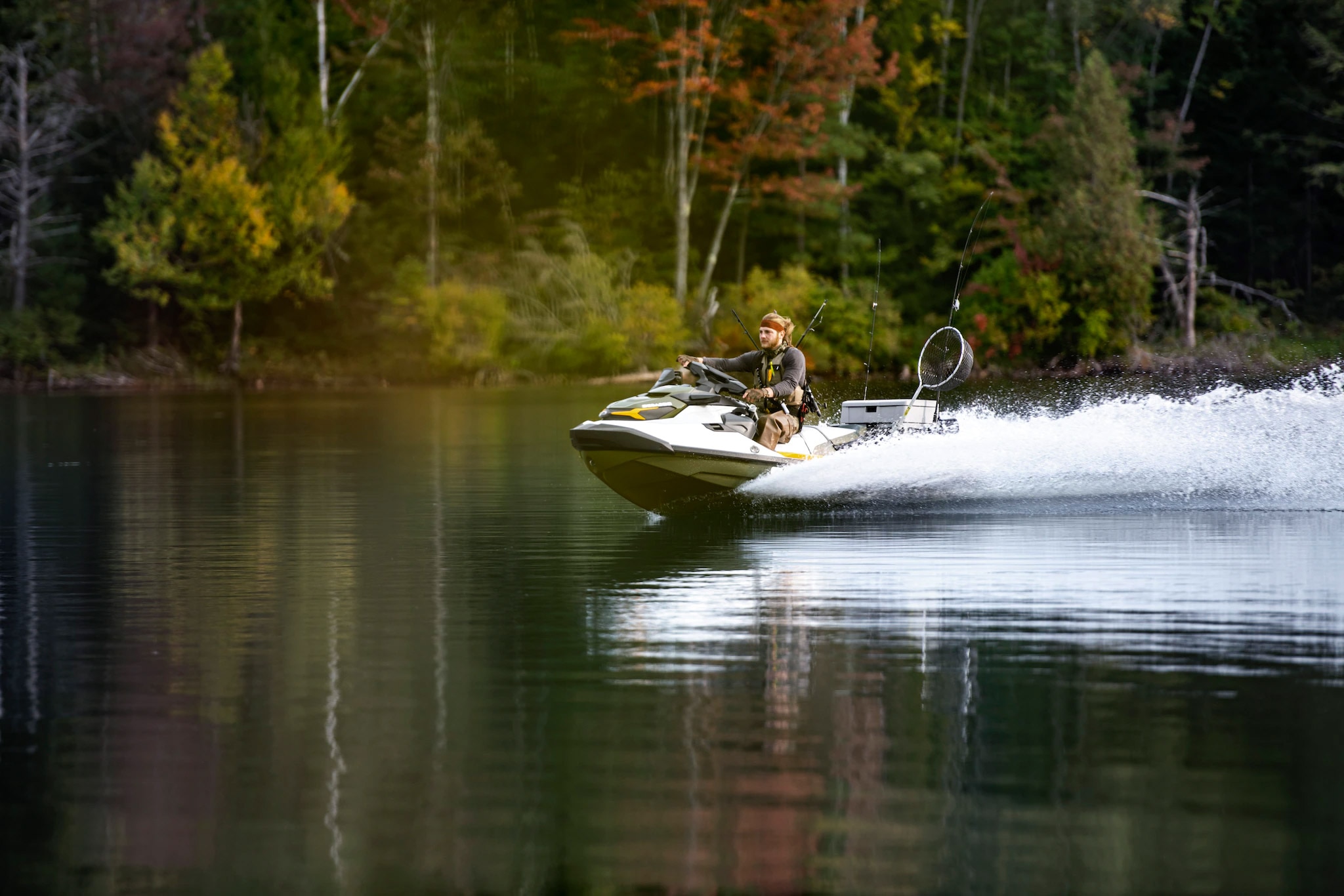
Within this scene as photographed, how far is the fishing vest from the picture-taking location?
16.8m

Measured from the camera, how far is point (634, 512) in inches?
711

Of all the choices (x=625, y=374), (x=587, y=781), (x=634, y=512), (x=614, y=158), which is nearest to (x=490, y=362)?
(x=625, y=374)

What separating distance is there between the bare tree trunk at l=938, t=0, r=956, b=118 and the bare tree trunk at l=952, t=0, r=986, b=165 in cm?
47

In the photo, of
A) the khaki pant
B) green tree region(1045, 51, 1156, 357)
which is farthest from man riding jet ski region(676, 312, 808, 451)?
green tree region(1045, 51, 1156, 357)

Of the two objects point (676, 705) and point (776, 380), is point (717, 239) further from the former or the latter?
point (676, 705)

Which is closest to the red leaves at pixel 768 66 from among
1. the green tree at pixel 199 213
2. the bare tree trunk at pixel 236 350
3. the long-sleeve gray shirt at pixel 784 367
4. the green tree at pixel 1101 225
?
the green tree at pixel 1101 225

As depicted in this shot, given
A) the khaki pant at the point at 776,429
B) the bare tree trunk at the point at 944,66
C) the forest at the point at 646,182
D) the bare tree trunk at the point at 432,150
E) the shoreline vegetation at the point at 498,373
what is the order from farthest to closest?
the bare tree trunk at the point at 944,66 → the bare tree trunk at the point at 432,150 → the forest at the point at 646,182 → the shoreline vegetation at the point at 498,373 → the khaki pant at the point at 776,429

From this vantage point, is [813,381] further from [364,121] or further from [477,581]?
[477,581]

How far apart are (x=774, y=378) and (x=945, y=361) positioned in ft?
7.17

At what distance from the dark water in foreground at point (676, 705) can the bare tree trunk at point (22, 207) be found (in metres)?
36.3

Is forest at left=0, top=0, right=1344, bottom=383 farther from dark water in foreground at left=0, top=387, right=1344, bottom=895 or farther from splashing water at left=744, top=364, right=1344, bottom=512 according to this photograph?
dark water in foreground at left=0, top=387, right=1344, bottom=895

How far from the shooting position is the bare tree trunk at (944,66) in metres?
56.1

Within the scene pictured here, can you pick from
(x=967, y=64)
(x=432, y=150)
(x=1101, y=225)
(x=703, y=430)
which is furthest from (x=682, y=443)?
(x=967, y=64)

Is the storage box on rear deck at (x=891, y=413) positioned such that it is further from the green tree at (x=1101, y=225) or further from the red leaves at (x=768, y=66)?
the red leaves at (x=768, y=66)
